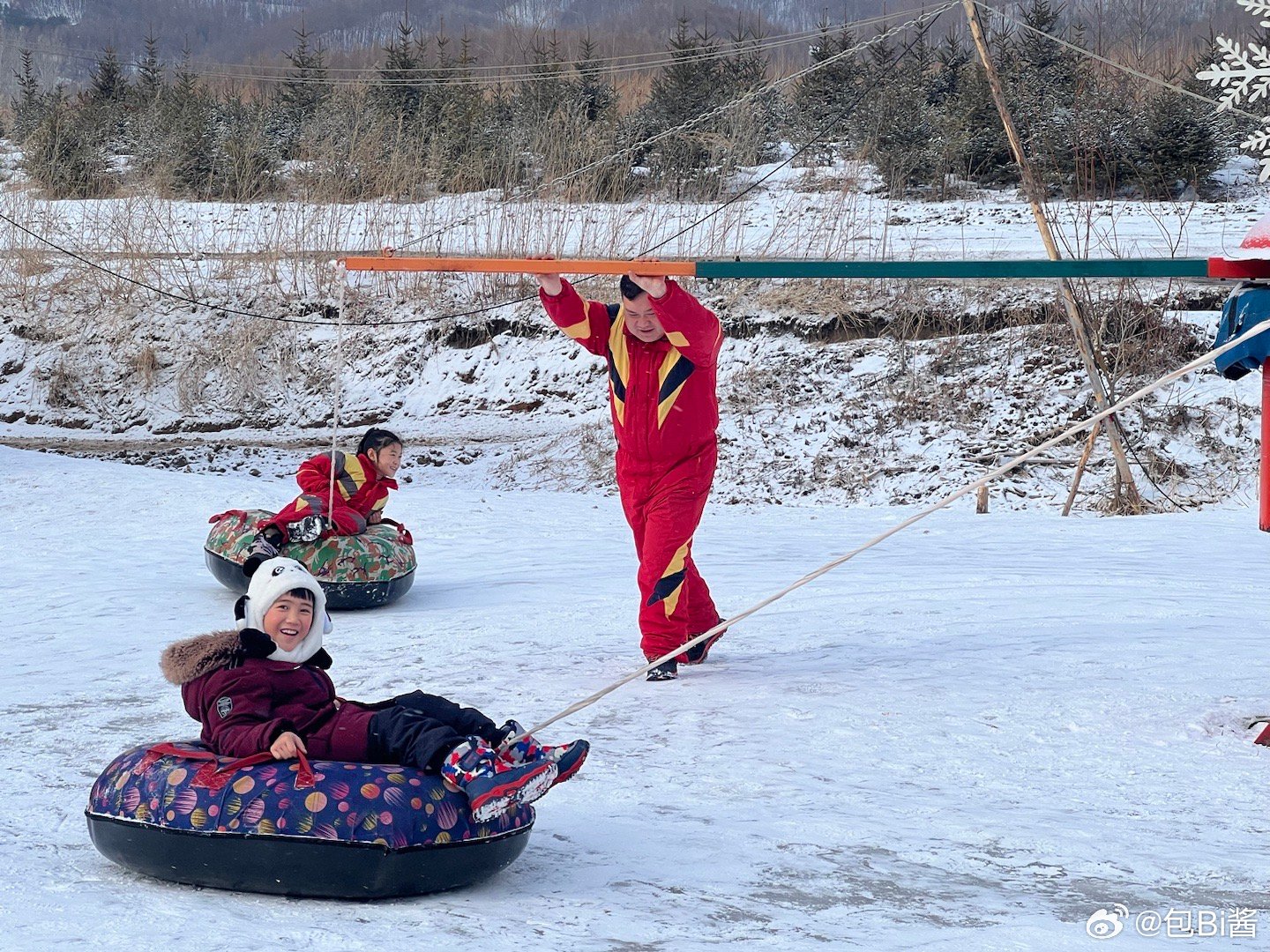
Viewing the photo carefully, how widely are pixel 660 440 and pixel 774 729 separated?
145cm

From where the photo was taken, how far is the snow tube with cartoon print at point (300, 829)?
3.84m

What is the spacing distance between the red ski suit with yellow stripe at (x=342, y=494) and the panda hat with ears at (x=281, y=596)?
401cm

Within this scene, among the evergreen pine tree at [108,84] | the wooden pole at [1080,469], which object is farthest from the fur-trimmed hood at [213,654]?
the evergreen pine tree at [108,84]

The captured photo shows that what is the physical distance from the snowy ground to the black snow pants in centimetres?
38

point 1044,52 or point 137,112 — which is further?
point 137,112

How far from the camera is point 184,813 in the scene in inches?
154

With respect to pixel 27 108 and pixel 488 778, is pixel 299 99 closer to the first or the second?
pixel 27 108

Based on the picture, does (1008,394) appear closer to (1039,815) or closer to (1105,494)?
(1105,494)

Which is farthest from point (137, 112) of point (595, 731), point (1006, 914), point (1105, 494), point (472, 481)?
point (1006, 914)

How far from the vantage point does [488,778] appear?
154 inches

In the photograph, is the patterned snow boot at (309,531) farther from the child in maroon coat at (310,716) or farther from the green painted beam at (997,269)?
the child in maroon coat at (310,716)

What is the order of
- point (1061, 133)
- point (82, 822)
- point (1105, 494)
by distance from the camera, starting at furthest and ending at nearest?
1. point (1061, 133)
2. point (1105, 494)
3. point (82, 822)

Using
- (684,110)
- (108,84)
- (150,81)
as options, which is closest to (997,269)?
(684,110)

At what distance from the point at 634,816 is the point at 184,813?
143 cm
